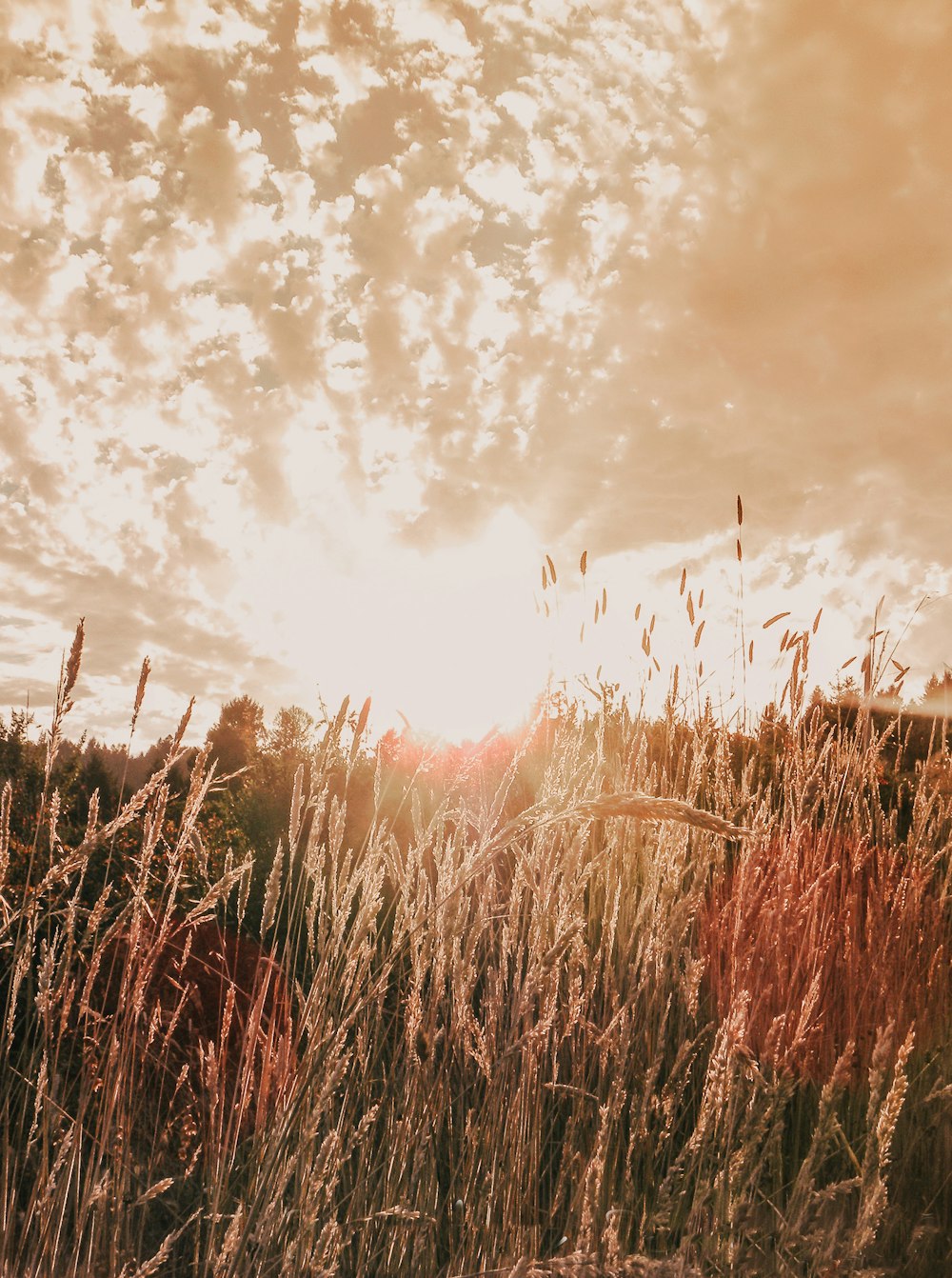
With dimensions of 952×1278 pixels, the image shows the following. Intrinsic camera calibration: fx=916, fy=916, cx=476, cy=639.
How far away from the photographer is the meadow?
51.9 inches

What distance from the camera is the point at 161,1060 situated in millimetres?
2377

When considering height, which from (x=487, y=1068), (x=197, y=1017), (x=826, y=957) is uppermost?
(x=826, y=957)

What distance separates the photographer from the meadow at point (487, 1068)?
1318 millimetres

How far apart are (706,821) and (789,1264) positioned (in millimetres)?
1066

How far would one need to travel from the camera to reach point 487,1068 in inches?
59.2

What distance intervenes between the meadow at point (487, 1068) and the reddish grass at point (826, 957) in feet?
0.06

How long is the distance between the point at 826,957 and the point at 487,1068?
154 centimetres

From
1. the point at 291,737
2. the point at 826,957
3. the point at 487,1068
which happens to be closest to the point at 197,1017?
the point at 487,1068

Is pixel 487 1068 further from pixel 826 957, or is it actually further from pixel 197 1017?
pixel 197 1017

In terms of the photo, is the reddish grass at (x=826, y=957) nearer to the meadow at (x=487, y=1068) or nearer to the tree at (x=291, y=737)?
the meadow at (x=487, y=1068)

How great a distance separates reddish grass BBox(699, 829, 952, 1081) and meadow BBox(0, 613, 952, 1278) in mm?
17

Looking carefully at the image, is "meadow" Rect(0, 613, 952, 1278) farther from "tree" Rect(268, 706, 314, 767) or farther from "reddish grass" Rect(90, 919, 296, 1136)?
"tree" Rect(268, 706, 314, 767)

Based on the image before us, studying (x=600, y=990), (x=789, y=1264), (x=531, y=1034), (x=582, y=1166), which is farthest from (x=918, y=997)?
(x=531, y=1034)

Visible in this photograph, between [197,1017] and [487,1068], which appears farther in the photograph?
[197,1017]
